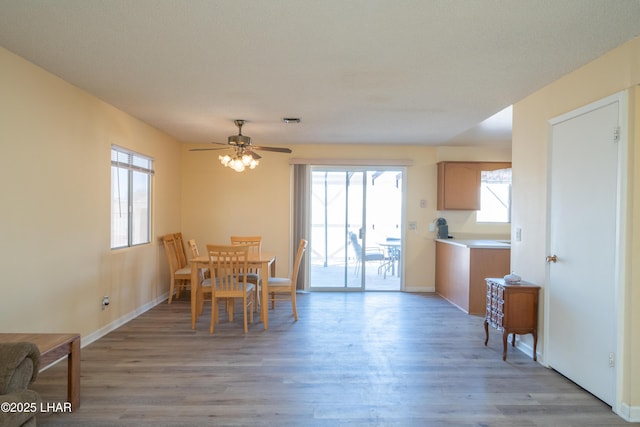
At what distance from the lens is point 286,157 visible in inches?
247

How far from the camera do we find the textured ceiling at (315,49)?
2068 mm

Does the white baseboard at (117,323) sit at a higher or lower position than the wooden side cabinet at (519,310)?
lower

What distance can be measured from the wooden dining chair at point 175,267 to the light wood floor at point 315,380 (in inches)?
35.1

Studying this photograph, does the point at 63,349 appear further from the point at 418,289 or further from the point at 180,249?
the point at 418,289

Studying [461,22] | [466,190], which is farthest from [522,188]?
[466,190]

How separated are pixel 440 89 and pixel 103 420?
3.65 meters

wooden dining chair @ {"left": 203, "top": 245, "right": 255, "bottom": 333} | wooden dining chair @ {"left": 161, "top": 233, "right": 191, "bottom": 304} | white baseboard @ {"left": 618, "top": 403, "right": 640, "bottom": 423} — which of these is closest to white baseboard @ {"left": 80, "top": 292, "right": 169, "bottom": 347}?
wooden dining chair @ {"left": 161, "top": 233, "right": 191, "bottom": 304}

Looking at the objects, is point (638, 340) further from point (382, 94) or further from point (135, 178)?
point (135, 178)

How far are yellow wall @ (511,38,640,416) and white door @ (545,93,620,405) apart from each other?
98mm

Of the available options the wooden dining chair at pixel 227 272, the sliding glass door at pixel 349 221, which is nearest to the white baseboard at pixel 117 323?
the wooden dining chair at pixel 227 272

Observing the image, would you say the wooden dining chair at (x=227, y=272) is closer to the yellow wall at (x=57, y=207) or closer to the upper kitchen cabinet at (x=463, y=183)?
the yellow wall at (x=57, y=207)

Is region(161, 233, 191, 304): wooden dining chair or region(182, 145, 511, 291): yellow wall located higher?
region(182, 145, 511, 291): yellow wall

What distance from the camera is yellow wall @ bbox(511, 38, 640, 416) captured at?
2400mm

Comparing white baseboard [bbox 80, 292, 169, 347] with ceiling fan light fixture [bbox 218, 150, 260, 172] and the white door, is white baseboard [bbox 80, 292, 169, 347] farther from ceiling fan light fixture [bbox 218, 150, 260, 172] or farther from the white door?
the white door
